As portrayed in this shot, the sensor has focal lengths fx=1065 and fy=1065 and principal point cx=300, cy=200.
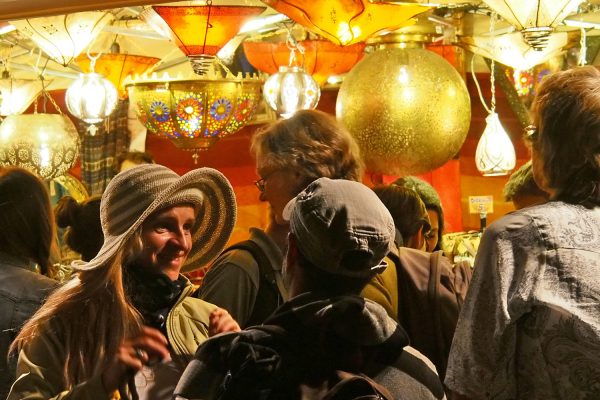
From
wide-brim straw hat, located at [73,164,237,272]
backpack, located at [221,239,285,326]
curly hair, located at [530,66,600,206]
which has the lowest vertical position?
backpack, located at [221,239,285,326]

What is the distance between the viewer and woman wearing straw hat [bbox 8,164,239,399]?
7.82ft

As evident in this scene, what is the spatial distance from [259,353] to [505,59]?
397cm

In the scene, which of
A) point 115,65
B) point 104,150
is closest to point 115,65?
point 115,65

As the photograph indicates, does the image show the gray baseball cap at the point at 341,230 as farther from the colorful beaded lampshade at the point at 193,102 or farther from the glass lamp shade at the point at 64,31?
the colorful beaded lampshade at the point at 193,102

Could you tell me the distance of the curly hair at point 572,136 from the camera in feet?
8.09

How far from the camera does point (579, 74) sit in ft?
8.27

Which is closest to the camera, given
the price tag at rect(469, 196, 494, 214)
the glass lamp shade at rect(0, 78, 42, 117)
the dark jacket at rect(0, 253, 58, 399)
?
the dark jacket at rect(0, 253, 58, 399)

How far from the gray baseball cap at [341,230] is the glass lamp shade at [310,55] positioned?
4760 millimetres

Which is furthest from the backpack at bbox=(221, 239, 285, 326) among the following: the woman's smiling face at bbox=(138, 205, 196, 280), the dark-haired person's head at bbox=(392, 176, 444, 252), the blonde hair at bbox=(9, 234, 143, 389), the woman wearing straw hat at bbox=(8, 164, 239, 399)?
the dark-haired person's head at bbox=(392, 176, 444, 252)

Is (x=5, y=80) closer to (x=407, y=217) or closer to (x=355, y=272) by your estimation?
(x=407, y=217)

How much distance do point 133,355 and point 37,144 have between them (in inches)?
180

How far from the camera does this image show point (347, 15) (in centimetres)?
418

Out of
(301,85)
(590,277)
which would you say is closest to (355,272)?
(590,277)

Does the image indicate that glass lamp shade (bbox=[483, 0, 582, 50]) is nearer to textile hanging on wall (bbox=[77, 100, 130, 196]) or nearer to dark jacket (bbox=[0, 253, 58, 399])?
dark jacket (bbox=[0, 253, 58, 399])
